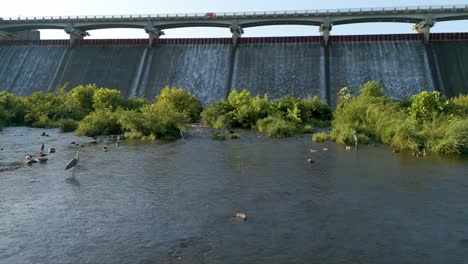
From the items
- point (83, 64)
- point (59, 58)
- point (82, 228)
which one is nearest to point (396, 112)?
point (82, 228)

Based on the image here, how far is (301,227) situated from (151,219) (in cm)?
459

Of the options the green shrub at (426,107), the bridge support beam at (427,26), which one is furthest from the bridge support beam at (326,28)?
the green shrub at (426,107)

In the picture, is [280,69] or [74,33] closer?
[280,69]

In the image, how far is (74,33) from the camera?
6022 centimetres

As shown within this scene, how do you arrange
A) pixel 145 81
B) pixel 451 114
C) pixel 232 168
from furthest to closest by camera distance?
pixel 145 81 < pixel 451 114 < pixel 232 168

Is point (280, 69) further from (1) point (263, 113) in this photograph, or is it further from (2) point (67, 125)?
(2) point (67, 125)

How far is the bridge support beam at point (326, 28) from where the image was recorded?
53625 mm

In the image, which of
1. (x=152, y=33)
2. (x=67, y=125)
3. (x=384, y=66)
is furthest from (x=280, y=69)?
(x=67, y=125)

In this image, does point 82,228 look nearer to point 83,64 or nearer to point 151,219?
point 151,219

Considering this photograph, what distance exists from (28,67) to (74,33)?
7553mm

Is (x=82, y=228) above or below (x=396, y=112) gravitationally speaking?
below

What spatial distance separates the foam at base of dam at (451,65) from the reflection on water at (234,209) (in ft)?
89.6

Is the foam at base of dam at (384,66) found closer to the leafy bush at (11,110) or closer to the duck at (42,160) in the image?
the leafy bush at (11,110)

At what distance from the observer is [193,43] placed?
58.5 m
